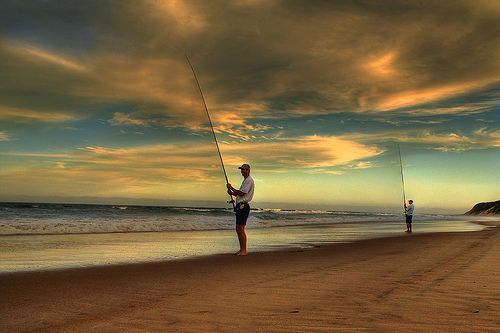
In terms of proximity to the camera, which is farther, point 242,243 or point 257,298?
point 242,243

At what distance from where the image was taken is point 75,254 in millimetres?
7871

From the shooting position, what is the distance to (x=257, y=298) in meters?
3.96

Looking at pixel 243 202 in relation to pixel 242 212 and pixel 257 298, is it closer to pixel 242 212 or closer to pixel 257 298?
pixel 242 212

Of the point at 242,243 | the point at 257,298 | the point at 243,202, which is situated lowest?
the point at 257,298

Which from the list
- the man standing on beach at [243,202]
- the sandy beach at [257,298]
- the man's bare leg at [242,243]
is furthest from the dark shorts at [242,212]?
the sandy beach at [257,298]

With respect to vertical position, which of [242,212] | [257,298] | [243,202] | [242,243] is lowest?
[257,298]

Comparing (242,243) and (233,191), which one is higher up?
(233,191)

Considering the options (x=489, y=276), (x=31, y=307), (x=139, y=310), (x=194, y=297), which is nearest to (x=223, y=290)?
(x=194, y=297)

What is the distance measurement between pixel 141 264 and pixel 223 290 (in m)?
2.67

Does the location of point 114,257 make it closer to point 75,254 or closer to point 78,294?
point 75,254

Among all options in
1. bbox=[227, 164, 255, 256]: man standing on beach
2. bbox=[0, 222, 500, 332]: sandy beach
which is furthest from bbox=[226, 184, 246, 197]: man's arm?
bbox=[0, 222, 500, 332]: sandy beach

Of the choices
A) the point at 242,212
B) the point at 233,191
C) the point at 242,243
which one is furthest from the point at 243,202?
the point at 242,243

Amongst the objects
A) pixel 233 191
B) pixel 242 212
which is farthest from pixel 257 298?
pixel 233 191

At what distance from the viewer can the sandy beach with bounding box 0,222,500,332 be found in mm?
3066
